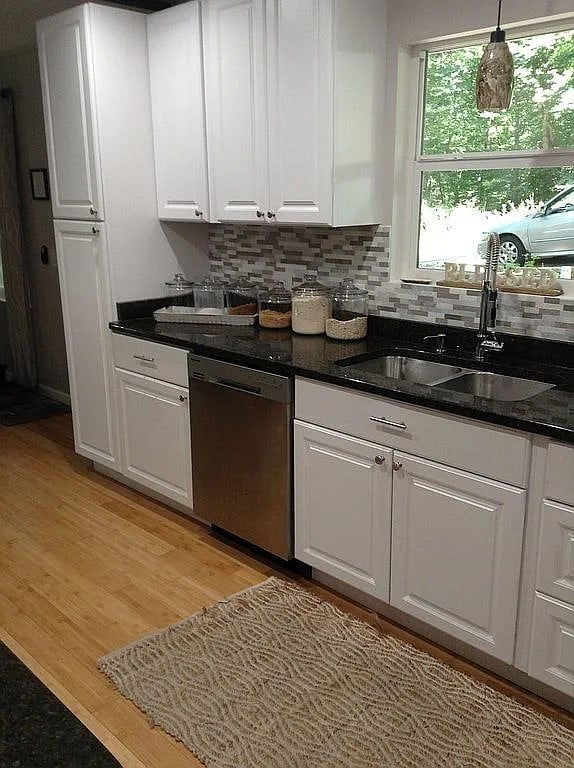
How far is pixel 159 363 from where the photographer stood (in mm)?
3314

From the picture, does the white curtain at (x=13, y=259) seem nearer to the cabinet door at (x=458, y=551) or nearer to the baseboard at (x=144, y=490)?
the baseboard at (x=144, y=490)

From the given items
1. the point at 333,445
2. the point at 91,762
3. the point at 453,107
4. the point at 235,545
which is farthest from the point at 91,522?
the point at 91,762

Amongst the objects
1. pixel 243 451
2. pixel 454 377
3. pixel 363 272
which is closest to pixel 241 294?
pixel 363 272

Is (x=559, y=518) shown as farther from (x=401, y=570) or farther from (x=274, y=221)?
(x=274, y=221)

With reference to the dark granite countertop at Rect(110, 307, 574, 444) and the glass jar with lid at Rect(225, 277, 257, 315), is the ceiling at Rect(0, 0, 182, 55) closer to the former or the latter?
the glass jar with lid at Rect(225, 277, 257, 315)

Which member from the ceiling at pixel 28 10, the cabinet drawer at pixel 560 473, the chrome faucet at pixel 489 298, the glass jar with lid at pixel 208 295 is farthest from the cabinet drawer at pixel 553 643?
the ceiling at pixel 28 10

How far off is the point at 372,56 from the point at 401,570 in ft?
6.36

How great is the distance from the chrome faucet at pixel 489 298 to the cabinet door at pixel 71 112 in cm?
181

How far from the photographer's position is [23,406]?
5.25 m

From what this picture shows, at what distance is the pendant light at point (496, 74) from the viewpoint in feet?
7.73

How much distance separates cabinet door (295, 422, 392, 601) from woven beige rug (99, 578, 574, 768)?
0.19 m

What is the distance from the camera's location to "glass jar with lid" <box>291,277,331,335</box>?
3121 millimetres

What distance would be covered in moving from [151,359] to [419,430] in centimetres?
150

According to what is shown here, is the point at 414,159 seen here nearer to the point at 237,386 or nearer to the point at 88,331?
the point at 237,386
